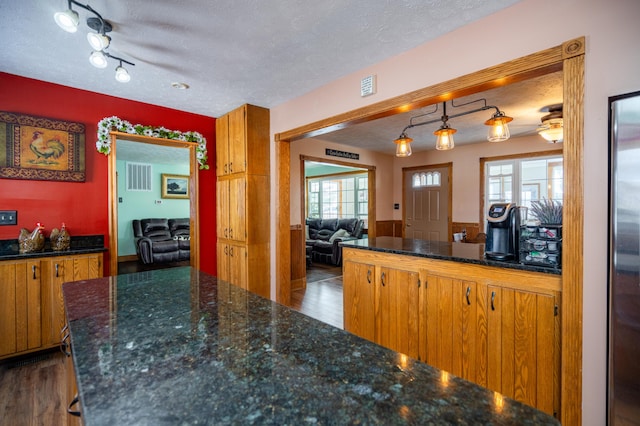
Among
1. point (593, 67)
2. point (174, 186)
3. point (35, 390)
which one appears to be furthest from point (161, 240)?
point (593, 67)

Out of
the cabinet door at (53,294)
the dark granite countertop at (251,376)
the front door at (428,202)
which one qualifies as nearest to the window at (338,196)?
the front door at (428,202)

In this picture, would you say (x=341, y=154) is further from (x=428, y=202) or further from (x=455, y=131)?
(x=455, y=131)

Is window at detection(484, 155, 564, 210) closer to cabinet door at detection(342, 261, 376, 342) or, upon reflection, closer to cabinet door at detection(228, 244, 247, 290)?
cabinet door at detection(342, 261, 376, 342)

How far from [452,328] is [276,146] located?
109 inches

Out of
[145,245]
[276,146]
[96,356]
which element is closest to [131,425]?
[96,356]

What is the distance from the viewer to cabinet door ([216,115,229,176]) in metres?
4.03

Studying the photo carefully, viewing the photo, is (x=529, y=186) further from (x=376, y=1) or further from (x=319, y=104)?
(x=376, y=1)

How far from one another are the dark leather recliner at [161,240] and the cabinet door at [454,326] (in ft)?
20.1

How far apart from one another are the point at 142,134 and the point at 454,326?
12.1ft

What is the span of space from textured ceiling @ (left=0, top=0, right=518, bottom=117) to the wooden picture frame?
526 centimetres

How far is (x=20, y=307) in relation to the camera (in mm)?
2637

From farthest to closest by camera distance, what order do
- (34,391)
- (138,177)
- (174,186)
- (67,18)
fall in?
(174,186), (138,177), (34,391), (67,18)

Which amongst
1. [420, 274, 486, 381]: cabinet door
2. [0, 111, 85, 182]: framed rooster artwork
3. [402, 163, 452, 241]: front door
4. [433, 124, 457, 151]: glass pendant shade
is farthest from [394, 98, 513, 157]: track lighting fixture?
[0, 111, 85, 182]: framed rooster artwork

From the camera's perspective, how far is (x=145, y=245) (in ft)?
21.6
